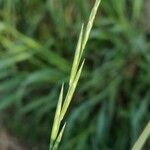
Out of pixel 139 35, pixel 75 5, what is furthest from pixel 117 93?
pixel 75 5

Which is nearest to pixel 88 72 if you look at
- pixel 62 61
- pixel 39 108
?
pixel 62 61

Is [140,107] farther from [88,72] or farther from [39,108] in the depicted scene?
[39,108]

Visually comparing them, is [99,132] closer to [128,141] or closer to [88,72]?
[128,141]

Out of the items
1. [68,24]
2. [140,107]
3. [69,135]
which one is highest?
[68,24]

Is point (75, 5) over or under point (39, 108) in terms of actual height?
over

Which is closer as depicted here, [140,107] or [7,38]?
[140,107]

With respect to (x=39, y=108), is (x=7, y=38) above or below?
above
